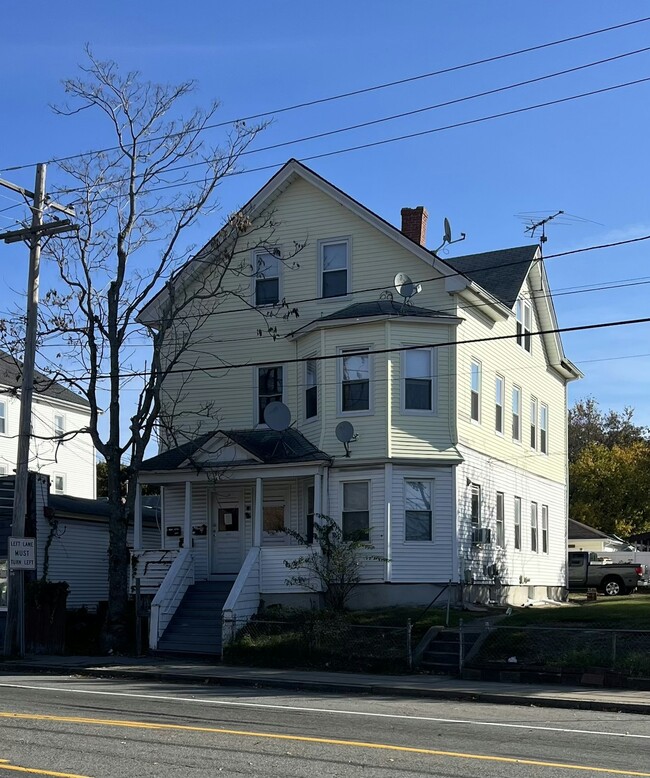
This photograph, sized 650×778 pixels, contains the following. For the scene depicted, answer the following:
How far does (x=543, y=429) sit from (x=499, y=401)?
5.07 metres

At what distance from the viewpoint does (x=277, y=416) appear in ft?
87.4

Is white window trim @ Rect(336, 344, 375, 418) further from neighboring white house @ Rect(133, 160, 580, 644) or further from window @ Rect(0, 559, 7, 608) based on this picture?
window @ Rect(0, 559, 7, 608)

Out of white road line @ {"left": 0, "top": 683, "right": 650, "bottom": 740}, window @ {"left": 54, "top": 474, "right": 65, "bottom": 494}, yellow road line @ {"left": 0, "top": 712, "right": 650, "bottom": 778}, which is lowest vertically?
white road line @ {"left": 0, "top": 683, "right": 650, "bottom": 740}

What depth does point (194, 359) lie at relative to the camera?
29594mm

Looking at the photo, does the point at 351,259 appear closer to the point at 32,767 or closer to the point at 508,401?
the point at 508,401

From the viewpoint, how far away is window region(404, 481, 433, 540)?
26.0 m

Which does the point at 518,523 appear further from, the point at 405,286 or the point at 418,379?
the point at 405,286

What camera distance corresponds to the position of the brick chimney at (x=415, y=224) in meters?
29.8

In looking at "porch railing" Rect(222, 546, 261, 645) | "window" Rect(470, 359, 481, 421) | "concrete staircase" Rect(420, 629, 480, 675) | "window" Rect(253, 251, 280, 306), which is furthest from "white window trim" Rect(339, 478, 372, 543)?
"window" Rect(253, 251, 280, 306)

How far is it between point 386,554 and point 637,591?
59.6ft

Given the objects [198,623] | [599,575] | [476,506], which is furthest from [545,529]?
[198,623]

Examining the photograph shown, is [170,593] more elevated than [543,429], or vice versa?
[543,429]

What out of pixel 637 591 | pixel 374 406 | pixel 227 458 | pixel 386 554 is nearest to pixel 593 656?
pixel 386 554

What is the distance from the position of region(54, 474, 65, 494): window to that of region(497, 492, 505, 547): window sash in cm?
2567
